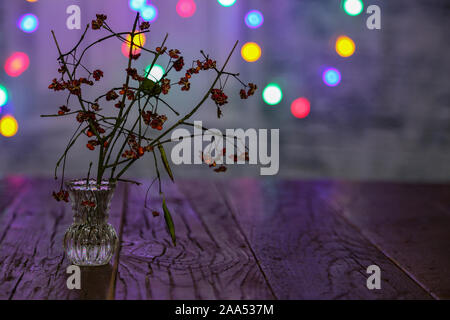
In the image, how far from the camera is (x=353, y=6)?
Result: 301 cm

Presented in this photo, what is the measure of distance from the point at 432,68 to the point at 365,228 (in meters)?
1.83

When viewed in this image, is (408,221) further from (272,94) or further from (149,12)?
(149,12)

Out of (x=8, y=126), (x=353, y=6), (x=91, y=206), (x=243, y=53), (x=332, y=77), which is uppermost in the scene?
(x=353, y=6)

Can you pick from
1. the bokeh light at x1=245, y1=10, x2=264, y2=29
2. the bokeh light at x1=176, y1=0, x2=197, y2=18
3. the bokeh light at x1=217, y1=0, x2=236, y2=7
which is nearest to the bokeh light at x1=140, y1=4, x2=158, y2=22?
the bokeh light at x1=176, y1=0, x2=197, y2=18

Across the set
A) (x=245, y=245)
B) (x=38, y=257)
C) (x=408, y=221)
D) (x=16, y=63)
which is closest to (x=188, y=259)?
(x=245, y=245)

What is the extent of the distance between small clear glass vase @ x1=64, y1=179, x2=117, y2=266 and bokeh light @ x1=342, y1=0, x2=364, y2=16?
2200 mm

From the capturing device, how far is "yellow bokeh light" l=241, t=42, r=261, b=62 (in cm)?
299

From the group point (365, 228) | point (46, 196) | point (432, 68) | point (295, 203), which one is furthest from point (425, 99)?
point (46, 196)

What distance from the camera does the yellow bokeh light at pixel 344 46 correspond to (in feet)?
9.98

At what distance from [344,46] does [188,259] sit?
2087mm

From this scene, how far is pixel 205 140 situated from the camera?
2947 mm

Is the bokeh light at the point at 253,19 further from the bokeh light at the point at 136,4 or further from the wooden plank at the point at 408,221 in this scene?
the wooden plank at the point at 408,221

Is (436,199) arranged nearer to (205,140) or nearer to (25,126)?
(205,140)

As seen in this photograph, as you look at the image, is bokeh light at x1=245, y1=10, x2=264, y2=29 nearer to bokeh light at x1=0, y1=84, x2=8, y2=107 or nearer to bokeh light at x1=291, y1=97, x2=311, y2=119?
bokeh light at x1=291, y1=97, x2=311, y2=119
